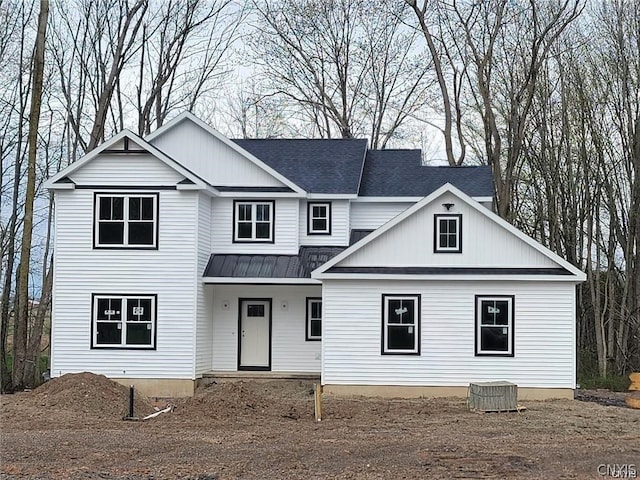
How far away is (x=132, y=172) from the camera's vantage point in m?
25.5

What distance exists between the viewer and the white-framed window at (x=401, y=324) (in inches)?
945

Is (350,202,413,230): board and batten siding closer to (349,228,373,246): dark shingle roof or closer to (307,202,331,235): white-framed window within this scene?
(349,228,373,246): dark shingle roof

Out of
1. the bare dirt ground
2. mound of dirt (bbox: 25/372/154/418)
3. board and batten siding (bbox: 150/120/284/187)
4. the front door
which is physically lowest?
the bare dirt ground

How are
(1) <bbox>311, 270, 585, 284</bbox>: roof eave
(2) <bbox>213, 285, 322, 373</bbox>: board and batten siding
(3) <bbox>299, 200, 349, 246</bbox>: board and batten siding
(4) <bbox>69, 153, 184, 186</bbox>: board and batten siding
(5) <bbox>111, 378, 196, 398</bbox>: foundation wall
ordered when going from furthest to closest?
1. (3) <bbox>299, 200, 349, 246</bbox>: board and batten siding
2. (2) <bbox>213, 285, 322, 373</bbox>: board and batten siding
3. (4) <bbox>69, 153, 184, 186</bbox>: board and batten siding
4. (5) <bbox>111, 378, 196, 398</bbox>: foundation wall
5. (1) <bbox>311, 270, 585, 284</bbox>: roof eave

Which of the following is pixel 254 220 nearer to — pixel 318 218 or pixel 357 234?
pixel 318 218

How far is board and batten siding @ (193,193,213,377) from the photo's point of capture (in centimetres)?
2569

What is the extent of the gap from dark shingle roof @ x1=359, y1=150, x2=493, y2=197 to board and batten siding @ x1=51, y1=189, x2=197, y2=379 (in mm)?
6573

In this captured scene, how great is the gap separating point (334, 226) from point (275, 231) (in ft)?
6.18

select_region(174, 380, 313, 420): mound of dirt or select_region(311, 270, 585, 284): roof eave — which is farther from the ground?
select_region(311, 270, 585, 284): roof eave

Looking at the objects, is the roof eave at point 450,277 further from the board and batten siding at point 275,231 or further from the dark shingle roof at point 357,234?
the dark shingle roof at point 357,234

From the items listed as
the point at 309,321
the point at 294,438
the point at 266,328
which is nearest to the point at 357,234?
the point at 309,321

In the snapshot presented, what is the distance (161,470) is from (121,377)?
11632 millimetres

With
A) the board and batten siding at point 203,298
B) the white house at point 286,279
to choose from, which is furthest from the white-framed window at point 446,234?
the board and batten siding at point 203,298

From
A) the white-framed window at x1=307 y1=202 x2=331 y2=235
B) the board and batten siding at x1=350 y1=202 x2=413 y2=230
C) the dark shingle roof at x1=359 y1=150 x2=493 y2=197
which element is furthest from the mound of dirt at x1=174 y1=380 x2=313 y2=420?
the dark shingle roof at x1=359 y1=150 x2=493 y2=197
